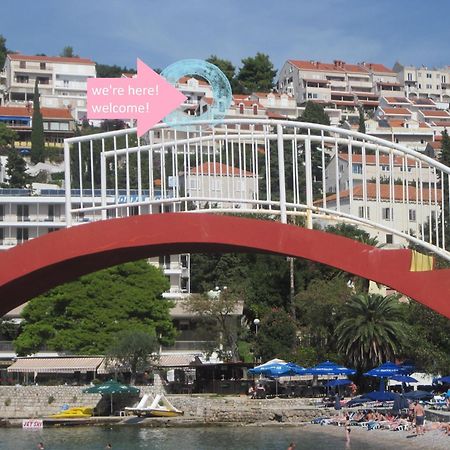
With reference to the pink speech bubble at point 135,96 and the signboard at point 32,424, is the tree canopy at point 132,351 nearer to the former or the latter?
the signboard at point 32,424

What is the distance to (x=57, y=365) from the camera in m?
47.4

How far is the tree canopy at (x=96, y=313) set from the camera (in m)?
49.5

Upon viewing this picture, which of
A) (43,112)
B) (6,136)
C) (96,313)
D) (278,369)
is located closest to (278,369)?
(278,369)

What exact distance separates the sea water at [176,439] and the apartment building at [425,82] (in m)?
121

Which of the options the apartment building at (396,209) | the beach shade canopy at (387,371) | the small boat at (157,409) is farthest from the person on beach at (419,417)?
the small boat at (157,409)

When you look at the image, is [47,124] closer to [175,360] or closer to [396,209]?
[175,360]

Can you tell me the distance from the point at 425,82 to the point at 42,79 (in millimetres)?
55743

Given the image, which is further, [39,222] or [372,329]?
[39,222]

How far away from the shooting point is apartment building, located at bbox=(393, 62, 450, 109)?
505 feet

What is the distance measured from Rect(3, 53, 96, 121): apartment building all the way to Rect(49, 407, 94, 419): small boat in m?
89.2

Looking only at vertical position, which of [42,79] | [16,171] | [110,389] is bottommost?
[110,389]

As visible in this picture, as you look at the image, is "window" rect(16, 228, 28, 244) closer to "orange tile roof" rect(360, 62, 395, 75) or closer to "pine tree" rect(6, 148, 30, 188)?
"pine tree" rect(6, 148, 30, 188)

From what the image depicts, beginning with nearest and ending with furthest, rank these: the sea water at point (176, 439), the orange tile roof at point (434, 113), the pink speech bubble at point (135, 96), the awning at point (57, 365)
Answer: the pink speech bubble at point (135, 96)
the sea water at point (176, 439)
the awning at point (57, 365)
the orange tile roof at point (434, 113)

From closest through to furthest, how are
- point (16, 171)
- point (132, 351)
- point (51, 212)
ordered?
point (132, 351) → point (51, 212) → point (16, 171)
